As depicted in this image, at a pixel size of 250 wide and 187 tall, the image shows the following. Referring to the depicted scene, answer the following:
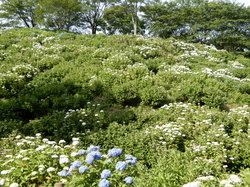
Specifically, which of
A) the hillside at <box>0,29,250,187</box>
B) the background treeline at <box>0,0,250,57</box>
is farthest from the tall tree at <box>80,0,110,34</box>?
the hillside at <box>0,29,250,187</box>

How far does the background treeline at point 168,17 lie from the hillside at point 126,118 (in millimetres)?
20388

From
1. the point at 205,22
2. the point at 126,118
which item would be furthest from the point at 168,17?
the point at 126,118

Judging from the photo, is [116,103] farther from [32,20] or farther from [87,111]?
[32,20]

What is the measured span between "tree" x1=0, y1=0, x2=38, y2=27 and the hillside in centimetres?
2493

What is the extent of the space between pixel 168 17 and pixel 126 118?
31.1 metres

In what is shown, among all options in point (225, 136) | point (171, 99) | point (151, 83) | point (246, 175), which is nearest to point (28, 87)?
point (151, 83)

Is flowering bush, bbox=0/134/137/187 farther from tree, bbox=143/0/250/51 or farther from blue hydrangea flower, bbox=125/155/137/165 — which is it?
tree, bbox=143/0/250/51

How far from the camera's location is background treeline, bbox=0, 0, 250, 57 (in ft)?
97.6

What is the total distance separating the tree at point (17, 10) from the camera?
31188mm

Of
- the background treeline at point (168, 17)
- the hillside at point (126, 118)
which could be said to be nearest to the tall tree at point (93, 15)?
the background treeline at point (168, 17)

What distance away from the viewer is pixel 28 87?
8.12 metres

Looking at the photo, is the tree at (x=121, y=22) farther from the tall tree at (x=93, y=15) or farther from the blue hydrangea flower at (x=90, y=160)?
the blue hydrangea flower at (x=90, y=160)

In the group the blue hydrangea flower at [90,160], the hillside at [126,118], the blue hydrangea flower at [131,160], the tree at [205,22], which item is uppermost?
the tree at [205,22]

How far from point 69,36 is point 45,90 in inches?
424
